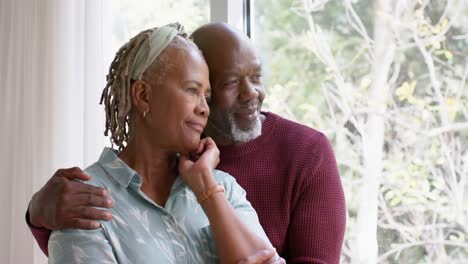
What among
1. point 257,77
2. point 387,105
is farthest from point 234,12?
point 257,77

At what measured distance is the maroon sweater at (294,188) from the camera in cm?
185

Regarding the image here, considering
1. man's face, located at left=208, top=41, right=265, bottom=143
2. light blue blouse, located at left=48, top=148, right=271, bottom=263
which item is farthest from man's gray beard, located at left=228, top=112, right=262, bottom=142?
light blue blouse, located at left=48, top=148, right=271, bottom=263

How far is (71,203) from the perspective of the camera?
60.6 inches

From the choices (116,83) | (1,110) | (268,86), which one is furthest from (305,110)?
(1,110)

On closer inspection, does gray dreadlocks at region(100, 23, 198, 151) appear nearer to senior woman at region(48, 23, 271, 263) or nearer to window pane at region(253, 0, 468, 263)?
senior woman at region(48, 23, 271, 263)

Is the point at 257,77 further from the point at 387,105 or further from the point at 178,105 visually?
the point at 387,105

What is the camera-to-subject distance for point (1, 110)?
2.88 metres

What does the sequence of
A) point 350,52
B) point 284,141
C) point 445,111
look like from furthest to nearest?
point 350,52 → point 445,111 → point 284,141

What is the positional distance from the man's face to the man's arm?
0.46m

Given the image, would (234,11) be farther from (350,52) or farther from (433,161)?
(433,161)

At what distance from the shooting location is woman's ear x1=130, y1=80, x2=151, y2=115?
1.66 meters

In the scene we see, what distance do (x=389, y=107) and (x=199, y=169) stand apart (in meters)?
0.95

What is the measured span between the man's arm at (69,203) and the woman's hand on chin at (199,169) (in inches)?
7.8

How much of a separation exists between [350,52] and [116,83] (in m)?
1.01
